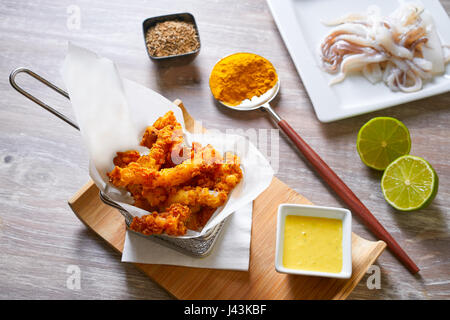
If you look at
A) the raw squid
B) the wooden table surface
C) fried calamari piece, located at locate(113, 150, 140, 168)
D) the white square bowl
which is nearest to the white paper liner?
fried calamari piece, located at locate(113, 150, 140, 168)

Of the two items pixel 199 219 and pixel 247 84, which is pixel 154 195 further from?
pixel 247 84

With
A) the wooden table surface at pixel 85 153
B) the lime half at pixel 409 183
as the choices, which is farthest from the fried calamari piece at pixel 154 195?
the lime half at pixel 409 183

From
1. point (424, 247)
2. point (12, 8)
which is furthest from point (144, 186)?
point (12, 8)

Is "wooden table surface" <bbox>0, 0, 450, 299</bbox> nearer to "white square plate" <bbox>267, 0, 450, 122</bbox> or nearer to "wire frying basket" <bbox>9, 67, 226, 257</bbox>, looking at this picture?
"white square plate" <bbox>267, 0, 450, 122</bbox>

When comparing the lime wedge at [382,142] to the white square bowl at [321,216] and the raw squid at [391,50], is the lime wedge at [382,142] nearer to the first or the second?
the raw squid at [391,50]

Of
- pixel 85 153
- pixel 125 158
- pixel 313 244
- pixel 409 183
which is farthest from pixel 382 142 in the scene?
pixel 85 153
